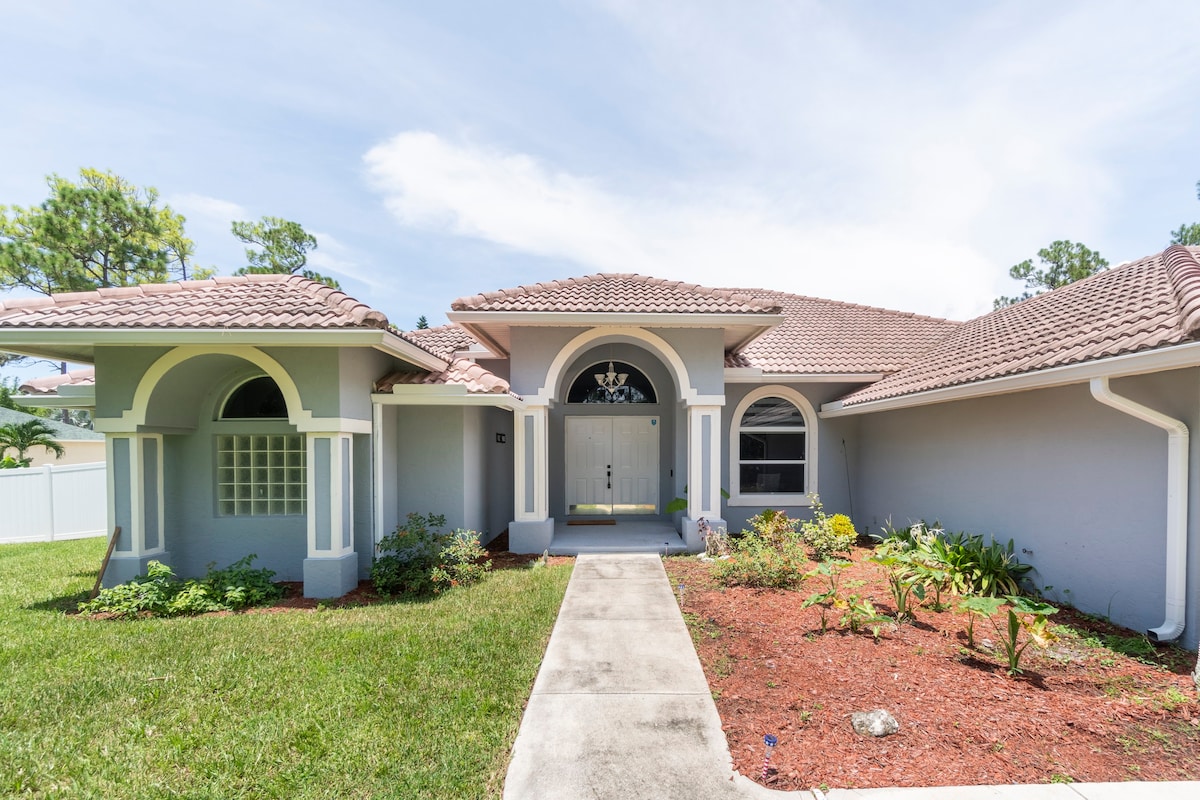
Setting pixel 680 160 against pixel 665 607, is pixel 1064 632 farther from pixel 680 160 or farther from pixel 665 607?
pixel 680 160

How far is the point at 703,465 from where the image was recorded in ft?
31.2

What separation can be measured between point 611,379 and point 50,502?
13.2 meters

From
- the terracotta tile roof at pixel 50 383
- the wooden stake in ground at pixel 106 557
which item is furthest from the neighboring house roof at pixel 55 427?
the wooden stake in ground at pixel 106 557

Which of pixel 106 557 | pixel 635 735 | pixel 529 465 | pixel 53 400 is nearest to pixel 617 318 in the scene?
pixel 529 465

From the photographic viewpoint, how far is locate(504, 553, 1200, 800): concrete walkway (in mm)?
3020

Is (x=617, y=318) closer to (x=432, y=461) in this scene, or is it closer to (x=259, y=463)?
(x=432, y=461)

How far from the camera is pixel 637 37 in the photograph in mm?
8266

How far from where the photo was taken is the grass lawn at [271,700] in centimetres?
322

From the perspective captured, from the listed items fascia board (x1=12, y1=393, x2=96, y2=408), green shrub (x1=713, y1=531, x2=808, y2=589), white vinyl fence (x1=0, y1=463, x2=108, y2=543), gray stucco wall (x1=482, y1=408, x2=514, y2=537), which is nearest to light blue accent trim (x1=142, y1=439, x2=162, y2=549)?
fascia board (x1=12, y1=393, x2=96, y2=408)

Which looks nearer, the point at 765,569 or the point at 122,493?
the point at 122,493

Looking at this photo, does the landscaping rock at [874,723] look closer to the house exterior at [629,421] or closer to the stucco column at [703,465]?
the house exterior at [629,421]

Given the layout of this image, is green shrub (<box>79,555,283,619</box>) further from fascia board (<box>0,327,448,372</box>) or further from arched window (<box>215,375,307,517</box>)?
fascia board (<box>0,327,448,372</box>)

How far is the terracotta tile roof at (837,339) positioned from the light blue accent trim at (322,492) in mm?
7495

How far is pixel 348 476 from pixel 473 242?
→ 37.7ft
